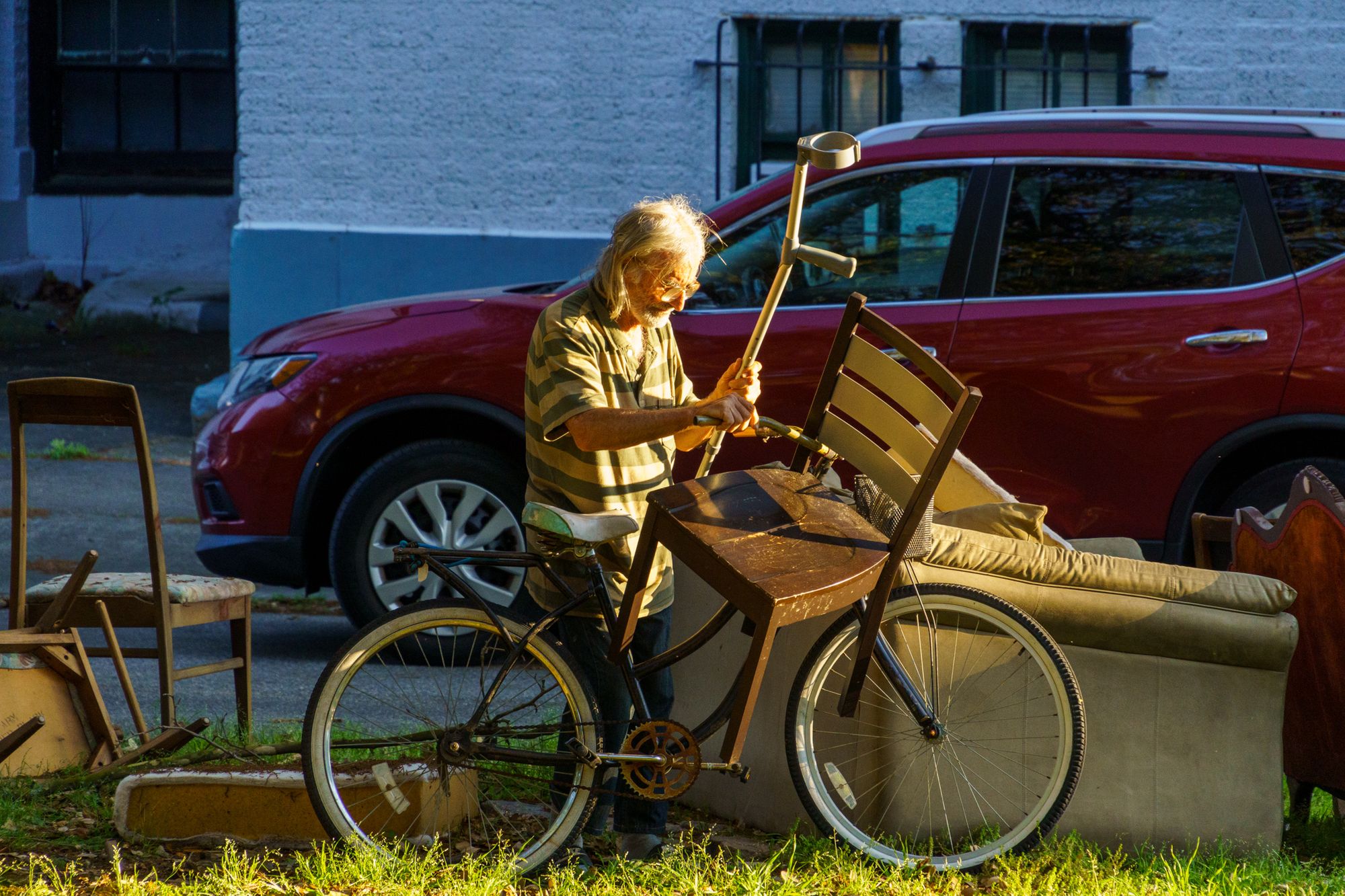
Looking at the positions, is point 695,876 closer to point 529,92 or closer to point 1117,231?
point 1117,231

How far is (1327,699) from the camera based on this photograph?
12.8ft

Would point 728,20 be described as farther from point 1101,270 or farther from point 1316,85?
point 1101,270

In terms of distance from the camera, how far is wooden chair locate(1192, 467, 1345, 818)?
12.6ft

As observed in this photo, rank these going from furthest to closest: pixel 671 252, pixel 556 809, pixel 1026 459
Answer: pixel 1026 459 < pixel 556 809 < pixel 671 252

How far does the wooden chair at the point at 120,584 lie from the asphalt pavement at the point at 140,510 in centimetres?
53

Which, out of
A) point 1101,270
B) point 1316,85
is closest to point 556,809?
point 1101,270

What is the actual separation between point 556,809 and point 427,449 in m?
2.51

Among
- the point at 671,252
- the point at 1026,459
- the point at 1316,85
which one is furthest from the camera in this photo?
the point at 1316,85

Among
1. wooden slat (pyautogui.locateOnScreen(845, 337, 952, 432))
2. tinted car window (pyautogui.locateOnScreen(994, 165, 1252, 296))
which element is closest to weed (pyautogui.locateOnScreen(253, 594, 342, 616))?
tinted car window (pyautogui.locateOnScreen(994, 165, 1252, 296))

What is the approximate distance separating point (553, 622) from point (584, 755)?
325 mm

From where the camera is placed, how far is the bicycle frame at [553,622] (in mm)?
3479

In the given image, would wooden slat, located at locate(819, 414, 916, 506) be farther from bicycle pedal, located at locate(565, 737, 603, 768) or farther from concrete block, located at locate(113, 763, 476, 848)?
concrete block, located at locate(113, 763, 476, 848)

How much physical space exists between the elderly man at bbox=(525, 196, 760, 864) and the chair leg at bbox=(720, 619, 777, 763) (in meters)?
0.24

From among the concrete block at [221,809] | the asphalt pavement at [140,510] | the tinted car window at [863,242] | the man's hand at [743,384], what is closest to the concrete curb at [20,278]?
the asphalt pavement at [140,510]
